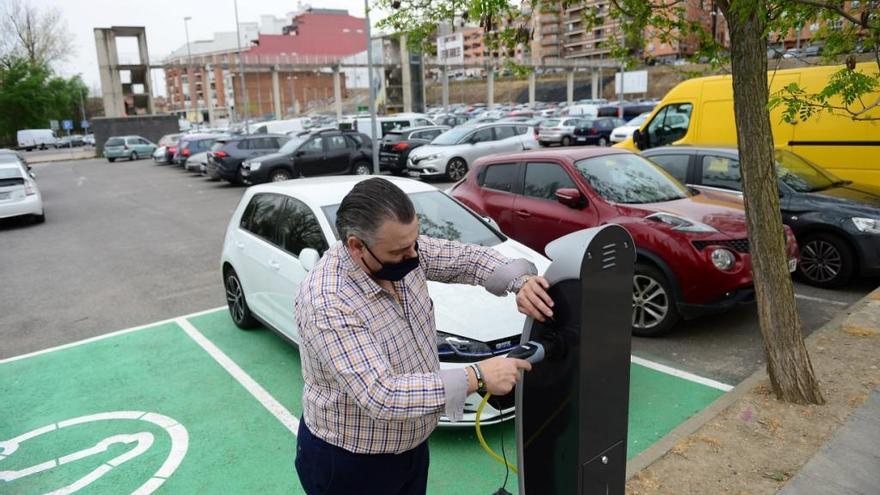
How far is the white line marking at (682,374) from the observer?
4507mm

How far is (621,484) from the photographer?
229 centimetres

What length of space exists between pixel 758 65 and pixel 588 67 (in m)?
86.0

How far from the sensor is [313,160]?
1784 centimetres

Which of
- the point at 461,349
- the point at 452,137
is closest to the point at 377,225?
the point at 461,349

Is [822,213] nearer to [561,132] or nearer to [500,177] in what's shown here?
[500,177]

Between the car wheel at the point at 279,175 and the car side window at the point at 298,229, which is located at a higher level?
the car side window at the point at 298,229

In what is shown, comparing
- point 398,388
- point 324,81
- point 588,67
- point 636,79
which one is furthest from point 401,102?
point 398,388

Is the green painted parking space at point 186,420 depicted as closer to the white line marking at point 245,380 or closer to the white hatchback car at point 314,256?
the white line marking at point 245,380

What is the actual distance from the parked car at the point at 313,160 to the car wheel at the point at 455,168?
2994mm

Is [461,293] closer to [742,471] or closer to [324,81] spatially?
[742,471]

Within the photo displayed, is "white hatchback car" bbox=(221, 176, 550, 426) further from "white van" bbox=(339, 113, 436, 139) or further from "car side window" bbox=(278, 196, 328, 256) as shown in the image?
"white van" bbox=(339, 113, 436, 139)

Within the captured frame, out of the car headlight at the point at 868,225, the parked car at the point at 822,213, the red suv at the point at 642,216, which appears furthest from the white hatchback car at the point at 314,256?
the car headlight at the point at 868,225

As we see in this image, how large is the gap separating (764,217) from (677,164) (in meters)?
4.42

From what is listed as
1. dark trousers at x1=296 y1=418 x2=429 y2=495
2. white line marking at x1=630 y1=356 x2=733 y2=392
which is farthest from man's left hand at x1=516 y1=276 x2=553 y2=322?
white line marking at x1=630 y1=356 x2=733 y2=392
